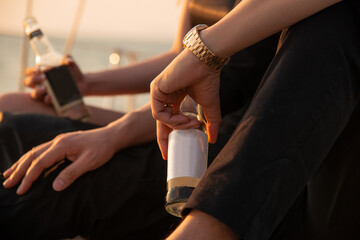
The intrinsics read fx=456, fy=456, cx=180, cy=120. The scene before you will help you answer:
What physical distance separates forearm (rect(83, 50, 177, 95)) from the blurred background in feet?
5.55

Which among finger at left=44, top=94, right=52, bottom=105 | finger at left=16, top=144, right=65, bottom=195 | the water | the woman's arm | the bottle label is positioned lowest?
the water

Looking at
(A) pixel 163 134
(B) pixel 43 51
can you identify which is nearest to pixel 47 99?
(B) pixel 43 51

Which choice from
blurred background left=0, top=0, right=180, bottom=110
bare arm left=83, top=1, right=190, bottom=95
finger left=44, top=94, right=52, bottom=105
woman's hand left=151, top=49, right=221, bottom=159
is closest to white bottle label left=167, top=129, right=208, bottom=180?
woman's hand left=151, top=49, right=221, bottom=159

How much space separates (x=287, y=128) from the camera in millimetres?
450

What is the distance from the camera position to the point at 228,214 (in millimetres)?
413

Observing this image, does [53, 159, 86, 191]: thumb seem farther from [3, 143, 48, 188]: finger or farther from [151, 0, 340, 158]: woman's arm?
Result: [151, 0, 340, 158]: woman's arm

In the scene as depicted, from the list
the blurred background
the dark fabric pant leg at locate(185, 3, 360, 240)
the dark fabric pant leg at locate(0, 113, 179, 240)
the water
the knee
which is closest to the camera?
the dark fabric pant leg at locate(185, 3, 360, 240)

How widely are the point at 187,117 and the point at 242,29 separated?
0.42 ft

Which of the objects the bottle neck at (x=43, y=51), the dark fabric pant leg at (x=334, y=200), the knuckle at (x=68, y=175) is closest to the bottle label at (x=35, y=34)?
the bottle neck at (x=43, y=51)

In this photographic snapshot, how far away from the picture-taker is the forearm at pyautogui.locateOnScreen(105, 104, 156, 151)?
2.51ft

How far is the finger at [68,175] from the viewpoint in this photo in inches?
27.3

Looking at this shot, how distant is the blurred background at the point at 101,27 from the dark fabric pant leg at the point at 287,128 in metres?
2.58

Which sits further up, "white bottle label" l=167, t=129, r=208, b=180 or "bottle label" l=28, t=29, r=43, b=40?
"bottle label" l=28, t=29, r=43, b=40

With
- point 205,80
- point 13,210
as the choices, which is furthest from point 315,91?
point 13,210
